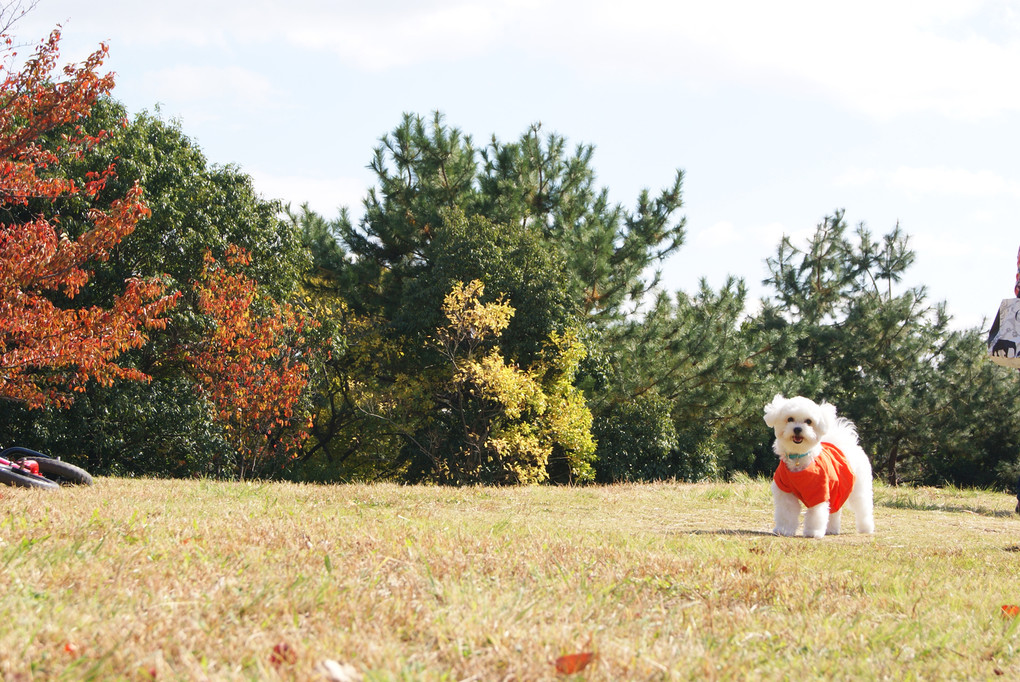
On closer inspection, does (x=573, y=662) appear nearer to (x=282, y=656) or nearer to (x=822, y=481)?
(x=282, y=656)

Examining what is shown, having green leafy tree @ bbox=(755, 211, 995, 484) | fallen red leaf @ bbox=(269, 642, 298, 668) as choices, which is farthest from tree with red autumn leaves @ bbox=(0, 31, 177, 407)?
green leafy tree @ bbox=(755, 211, 995, 484)

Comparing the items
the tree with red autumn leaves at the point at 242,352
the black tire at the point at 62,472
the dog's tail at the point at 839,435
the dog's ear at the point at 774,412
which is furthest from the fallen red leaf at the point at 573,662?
the tree with red autumn leaves at the point at 242,352

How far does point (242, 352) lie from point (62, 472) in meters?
6.44

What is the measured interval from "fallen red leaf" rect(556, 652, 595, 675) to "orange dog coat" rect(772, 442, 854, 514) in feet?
15.1

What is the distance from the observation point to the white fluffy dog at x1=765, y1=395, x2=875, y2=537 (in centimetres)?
687

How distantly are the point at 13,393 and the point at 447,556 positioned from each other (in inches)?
406

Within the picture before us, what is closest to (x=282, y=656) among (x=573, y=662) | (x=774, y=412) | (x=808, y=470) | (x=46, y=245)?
(x=573, y=662)

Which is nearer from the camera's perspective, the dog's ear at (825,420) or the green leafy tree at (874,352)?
the dog's ear at (825,420)

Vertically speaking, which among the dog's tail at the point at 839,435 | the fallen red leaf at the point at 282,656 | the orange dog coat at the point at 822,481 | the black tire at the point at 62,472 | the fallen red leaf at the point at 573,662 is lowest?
the black tire at the point at 62,472

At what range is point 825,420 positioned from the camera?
7066mm

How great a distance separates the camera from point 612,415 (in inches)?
782

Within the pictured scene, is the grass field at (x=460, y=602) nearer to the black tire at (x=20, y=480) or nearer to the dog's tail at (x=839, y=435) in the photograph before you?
the dog's tail at (x=839, y=435)

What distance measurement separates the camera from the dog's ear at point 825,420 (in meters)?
7.02

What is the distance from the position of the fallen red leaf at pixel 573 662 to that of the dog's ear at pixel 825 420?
492 centimetres
